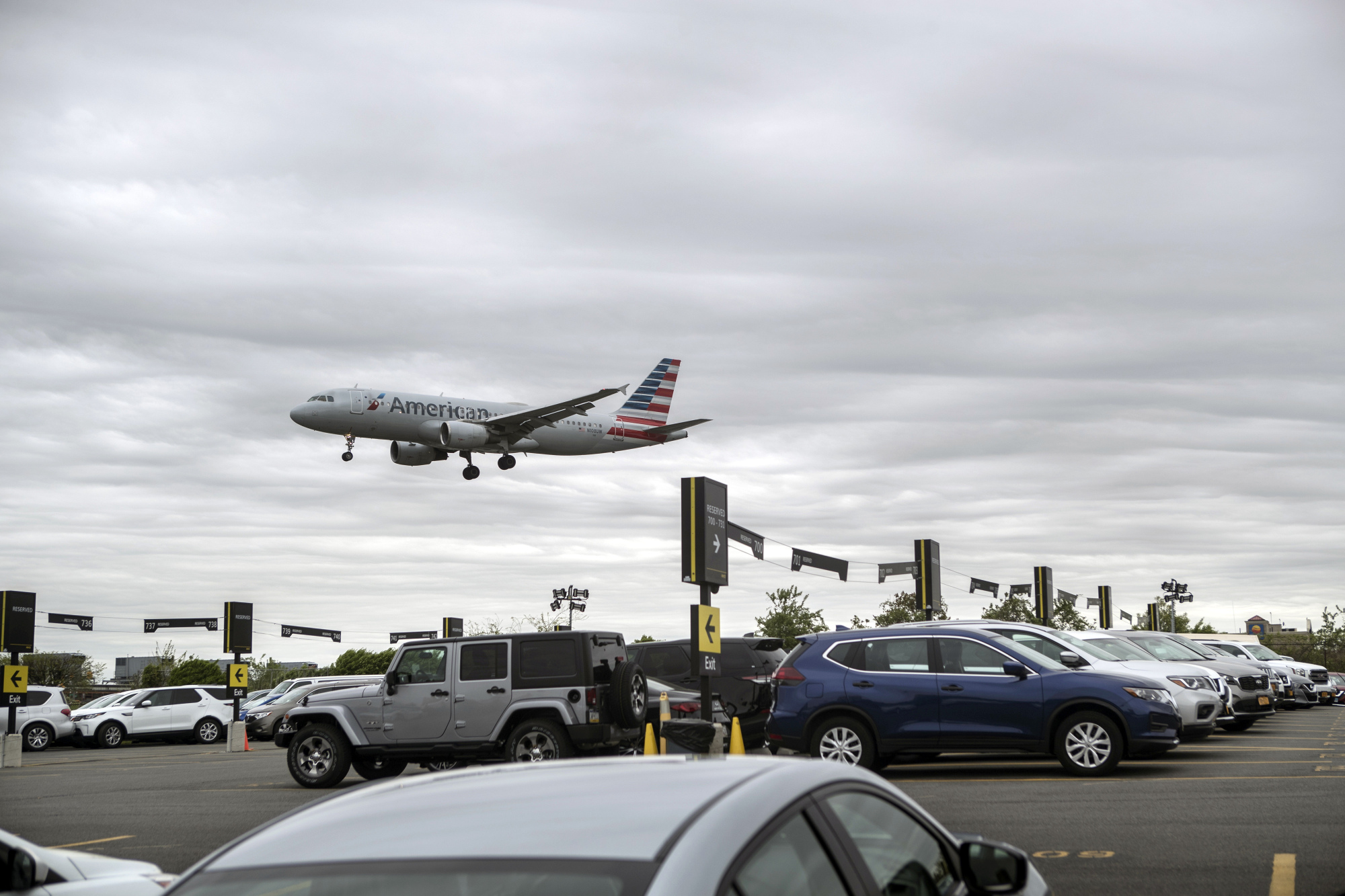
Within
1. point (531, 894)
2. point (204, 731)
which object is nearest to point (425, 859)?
point (531, 894)

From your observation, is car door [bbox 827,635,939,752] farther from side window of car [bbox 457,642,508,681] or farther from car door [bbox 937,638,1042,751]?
side window of car [bbox 457,642,508,681]

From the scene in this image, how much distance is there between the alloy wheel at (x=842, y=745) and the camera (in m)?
15.1

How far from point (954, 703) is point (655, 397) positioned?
48.1 metres

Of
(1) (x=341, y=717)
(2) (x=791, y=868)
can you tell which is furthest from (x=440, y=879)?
(1) (x=341, y=717)

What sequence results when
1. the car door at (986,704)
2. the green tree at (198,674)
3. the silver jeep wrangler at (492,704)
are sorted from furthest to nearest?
1. the green tree at (198,674)
2. the silver jeep wrangler at (492,704)
3. the car door at (986,704)

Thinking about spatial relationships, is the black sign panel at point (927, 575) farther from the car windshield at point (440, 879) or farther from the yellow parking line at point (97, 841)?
the car windshield at point (440, 879)

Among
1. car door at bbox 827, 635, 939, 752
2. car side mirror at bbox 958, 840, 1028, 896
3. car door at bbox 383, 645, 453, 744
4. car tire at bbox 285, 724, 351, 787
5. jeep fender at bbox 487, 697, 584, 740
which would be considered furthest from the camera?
car tire at bbox 285, 724, 351, 787

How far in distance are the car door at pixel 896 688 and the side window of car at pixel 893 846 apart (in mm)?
11281

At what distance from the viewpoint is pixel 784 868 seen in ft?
9.77

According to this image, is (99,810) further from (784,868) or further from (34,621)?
(34,621)

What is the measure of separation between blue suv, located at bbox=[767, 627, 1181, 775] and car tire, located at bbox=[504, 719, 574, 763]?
2.52 metres

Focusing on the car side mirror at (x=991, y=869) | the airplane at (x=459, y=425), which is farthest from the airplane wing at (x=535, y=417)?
the car side mirror at (x=991, y=869)

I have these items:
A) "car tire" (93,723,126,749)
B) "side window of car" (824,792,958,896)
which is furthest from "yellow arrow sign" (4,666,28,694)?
"side window of car" (824,792,958,896)

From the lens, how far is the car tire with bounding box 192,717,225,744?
115 ft
